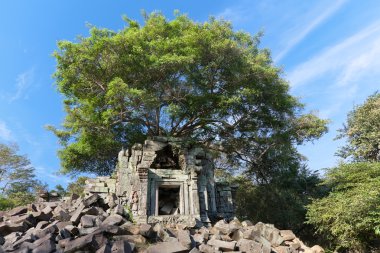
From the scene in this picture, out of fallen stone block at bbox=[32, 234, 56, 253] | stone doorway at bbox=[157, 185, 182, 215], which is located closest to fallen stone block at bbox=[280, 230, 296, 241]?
stone doorway at bbox=[157, 185, 182, 215]

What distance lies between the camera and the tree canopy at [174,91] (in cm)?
1340

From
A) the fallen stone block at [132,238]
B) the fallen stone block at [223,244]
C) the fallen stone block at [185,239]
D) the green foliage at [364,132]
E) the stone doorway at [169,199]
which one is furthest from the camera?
the green foliage at [364,132]

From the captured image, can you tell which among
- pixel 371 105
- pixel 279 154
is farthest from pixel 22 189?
pixel 371 105

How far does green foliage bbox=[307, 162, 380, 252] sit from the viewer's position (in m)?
10.9

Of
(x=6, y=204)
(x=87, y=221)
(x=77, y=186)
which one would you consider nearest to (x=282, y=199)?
(x=87, y=221)

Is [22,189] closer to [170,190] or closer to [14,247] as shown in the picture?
[170,190]

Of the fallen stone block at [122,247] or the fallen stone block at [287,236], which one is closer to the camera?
the fallen stone block at [122,247]

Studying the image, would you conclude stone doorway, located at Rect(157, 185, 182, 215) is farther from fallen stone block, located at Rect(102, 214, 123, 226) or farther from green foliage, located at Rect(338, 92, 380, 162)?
green foliage, located at Rect(338, 92, 380, 162)

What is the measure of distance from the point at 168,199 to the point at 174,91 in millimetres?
4841

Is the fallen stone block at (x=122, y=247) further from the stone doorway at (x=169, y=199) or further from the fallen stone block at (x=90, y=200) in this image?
the stone doorway at (x=169, y=199)

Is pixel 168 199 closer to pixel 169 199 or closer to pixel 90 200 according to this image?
pixel 169 199

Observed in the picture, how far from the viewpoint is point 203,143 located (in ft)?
55.4

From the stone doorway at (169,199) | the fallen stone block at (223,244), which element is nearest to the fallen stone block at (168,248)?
the fallen stone block at (223,244)

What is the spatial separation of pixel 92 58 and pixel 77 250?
8.22 m
